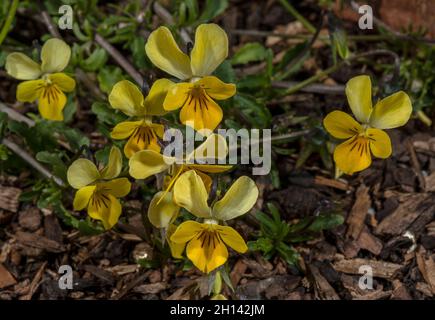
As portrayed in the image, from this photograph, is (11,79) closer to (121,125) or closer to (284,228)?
(121,125)

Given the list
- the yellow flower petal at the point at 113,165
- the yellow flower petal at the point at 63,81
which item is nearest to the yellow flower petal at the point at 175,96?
the yellow flower petal at the point at 113,165

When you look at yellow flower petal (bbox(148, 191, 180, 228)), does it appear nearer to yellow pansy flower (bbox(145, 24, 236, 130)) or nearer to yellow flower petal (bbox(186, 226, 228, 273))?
yellow flower petal (bbox(186, 226, 228, 273))

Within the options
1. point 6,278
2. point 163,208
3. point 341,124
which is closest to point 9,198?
point 6,278

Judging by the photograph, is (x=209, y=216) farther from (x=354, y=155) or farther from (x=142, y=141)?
(x=354, y=155)

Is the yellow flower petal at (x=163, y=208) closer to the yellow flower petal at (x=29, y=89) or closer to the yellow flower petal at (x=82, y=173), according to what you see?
the yellow flower petal at (x=82, y=173)
